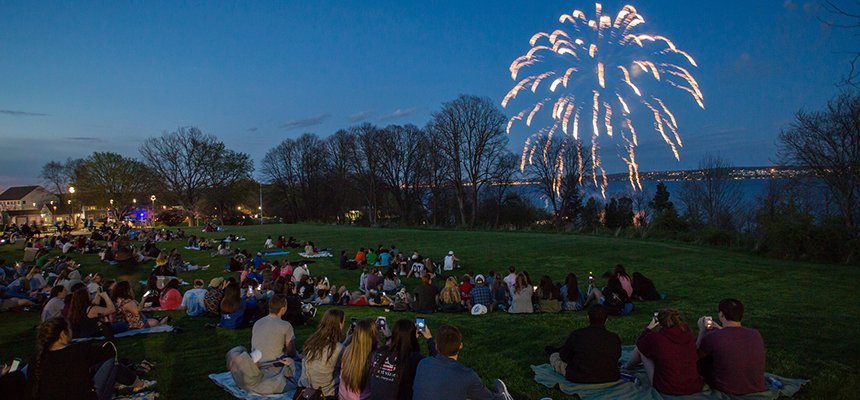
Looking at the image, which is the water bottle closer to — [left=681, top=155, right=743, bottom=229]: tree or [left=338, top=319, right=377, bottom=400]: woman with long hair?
[left=338, top=319, right=377, bottom=400]: woman with long hair

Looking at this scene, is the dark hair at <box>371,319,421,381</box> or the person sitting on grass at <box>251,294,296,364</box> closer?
the dark hair at <box>371,319,421,381</box>

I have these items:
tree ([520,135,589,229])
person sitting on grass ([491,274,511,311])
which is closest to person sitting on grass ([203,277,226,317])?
person sitting on grass ([491,274,511,311])

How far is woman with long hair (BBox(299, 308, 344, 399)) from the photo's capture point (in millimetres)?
5977

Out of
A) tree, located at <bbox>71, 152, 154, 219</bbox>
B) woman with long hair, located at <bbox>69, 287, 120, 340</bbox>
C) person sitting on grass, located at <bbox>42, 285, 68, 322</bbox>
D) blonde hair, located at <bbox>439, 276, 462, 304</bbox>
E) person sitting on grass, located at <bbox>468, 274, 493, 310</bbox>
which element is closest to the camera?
woman with long hair, located at <bbox>69, 287, 120, 340</bbox>

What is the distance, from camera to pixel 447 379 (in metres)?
4.67

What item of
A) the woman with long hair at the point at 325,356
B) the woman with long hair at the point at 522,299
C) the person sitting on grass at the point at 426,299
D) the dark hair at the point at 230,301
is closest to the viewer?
the woman with long hair at the point at 325,356

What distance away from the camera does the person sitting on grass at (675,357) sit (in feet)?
20.4

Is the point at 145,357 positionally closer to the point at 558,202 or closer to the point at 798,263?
the point at 798,263

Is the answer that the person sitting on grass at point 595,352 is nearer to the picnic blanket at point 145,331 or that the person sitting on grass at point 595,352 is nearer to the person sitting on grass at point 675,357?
the person sitting on grass at point 675,357

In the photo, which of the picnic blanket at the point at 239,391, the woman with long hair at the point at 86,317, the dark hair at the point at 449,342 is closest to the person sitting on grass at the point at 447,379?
the dark hair at the point at 449,342

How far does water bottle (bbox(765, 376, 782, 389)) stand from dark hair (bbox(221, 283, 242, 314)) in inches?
394

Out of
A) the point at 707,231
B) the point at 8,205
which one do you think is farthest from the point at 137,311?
the point at 8,205

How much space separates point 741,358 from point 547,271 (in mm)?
14230

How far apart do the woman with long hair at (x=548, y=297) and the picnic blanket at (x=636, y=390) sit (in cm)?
551
